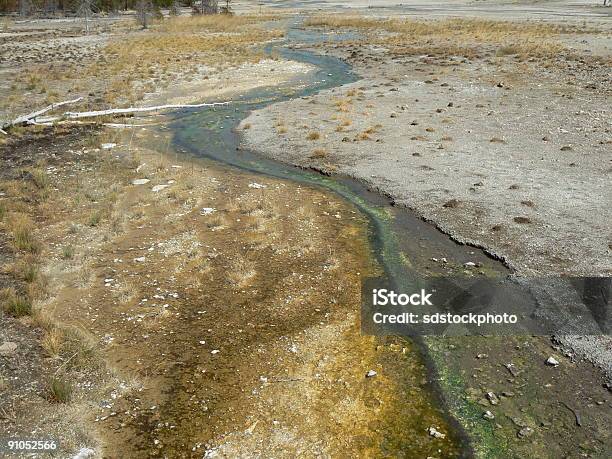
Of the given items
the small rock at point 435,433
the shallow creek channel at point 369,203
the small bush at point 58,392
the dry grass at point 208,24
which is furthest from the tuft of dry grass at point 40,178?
the dry grass at point 208,24

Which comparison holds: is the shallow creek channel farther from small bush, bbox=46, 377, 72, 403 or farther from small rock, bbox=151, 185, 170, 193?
small bush, bbox=46, 377, 72, 403

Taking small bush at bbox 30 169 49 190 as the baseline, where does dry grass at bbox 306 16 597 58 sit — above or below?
above

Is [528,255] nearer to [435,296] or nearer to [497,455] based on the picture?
[435,296]

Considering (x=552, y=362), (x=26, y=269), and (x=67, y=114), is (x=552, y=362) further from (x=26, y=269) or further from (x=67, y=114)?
(x=67, y=114)

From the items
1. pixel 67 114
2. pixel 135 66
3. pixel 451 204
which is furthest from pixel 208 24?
pixel 451 204

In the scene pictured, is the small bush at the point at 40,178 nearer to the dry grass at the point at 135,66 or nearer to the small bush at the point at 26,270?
the small bush at the point at 26,270

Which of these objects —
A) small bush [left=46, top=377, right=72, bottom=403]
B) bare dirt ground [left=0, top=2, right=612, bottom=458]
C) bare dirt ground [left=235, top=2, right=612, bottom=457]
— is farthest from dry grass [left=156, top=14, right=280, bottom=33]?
small bush [left=46, top=377, right=72, bottom=403]
